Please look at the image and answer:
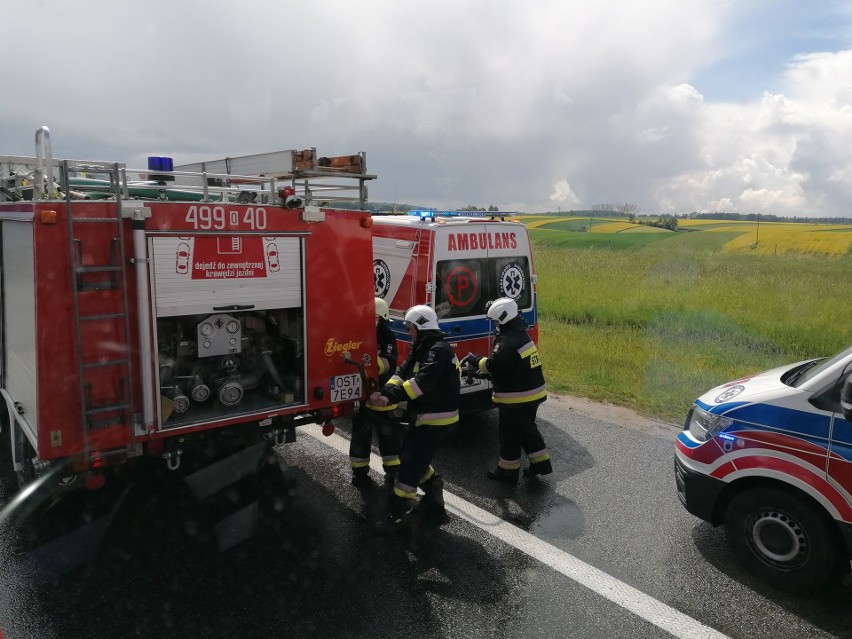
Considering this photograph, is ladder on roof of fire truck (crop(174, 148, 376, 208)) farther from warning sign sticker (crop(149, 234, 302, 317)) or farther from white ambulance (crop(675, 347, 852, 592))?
white ambulance (crop(675, 347, 852, 592))

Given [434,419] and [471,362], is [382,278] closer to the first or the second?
[471,362]

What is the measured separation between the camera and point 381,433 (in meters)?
5.58

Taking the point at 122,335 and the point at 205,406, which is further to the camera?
the point at 205,406

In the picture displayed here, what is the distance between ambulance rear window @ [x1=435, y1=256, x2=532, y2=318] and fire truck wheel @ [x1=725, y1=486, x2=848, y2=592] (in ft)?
10.4

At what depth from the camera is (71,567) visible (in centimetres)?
425

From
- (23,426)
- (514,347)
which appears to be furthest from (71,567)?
(514,347)

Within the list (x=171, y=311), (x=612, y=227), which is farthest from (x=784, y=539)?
(x=612, y=227)

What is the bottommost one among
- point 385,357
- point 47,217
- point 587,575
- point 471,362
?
point 587,575

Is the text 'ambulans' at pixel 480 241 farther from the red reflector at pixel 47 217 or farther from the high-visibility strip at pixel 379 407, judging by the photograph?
the red reflector at pixel 47 217

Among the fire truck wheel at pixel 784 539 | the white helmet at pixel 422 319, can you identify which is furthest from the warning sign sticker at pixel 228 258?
the fire truck wheel at pixel 784 539

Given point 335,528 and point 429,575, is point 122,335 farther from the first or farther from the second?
point 429,575

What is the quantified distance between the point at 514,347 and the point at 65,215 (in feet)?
11.3

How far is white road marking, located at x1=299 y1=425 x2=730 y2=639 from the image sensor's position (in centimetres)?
367

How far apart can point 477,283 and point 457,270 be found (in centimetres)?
29
